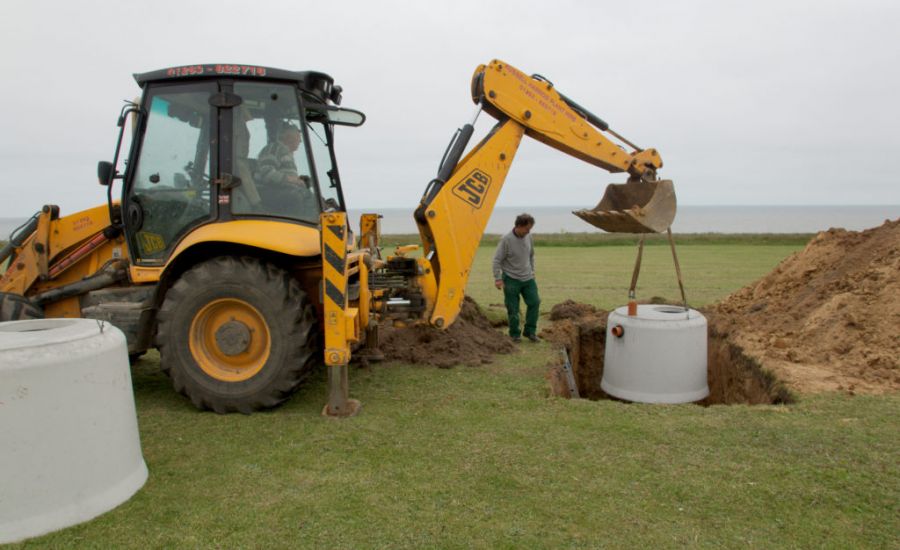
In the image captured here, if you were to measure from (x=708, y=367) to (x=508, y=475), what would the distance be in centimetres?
512

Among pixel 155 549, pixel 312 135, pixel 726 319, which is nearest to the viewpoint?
pixel 155 549

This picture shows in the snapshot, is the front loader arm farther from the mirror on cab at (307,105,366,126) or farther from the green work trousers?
the green work trousers

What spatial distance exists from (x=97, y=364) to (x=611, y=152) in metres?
4.98

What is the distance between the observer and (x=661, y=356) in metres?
6.42

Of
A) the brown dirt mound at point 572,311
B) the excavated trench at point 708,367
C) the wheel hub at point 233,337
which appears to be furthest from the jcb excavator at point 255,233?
the brown dirt mound at point 572,311

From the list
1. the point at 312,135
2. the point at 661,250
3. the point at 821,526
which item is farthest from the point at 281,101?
the point at 661,250

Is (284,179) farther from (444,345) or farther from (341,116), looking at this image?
(444,345)

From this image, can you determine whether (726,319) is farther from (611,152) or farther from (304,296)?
(304,296)

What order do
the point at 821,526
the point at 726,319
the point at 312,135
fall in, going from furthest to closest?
the point at 726,319 → the point at 312,135 → the point at 821,526

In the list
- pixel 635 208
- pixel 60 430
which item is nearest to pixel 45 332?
pixel 60 430

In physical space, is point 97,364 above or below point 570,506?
above

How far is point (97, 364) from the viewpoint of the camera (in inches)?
129

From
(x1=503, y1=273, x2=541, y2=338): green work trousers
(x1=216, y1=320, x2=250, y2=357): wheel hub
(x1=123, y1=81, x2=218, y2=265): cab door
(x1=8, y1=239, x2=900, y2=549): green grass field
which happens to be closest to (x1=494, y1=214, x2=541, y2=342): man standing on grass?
(x1=503, y1=273, x2=541, y2=338): green work trousers

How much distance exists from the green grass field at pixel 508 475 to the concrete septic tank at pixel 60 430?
0.13 metres
